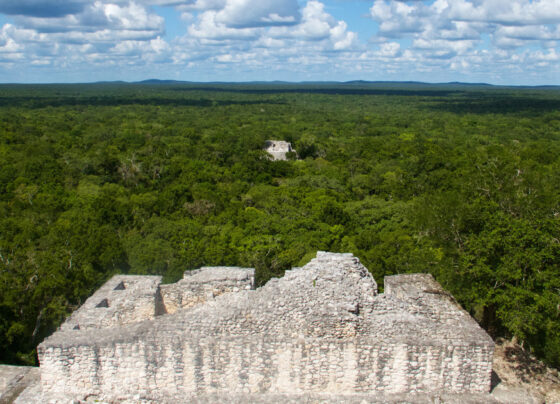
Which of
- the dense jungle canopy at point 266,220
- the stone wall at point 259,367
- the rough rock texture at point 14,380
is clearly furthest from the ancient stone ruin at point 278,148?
the stone wall at point 259,367

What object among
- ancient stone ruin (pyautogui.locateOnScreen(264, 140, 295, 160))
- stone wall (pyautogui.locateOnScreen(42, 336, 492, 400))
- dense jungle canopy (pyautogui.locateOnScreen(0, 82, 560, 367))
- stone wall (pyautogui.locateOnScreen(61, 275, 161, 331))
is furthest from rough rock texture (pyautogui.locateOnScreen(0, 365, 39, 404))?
ancient stone ruin (pyautogui.locateOnScreen(264, 140, 295, 160))

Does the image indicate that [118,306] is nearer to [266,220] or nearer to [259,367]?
[259,367]

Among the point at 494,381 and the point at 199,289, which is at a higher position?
the point at 199,289

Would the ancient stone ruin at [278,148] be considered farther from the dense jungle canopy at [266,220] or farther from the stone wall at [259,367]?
the stone wall at [259,367]

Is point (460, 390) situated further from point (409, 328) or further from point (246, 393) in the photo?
point (246, 393)

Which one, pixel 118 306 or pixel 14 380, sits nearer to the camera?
pixel 14 380

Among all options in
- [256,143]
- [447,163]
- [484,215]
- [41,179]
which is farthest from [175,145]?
[484,215]

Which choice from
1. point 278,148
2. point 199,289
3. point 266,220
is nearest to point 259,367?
point 199,289
